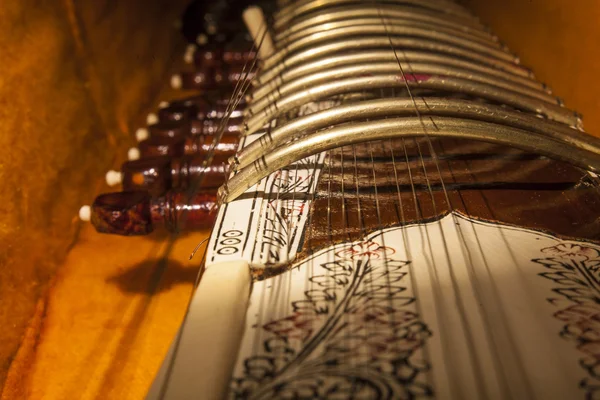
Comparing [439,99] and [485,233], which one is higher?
[439,99]

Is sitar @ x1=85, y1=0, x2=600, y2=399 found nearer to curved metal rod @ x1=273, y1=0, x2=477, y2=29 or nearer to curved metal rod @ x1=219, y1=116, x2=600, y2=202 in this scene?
curved metal rod @ x1=219, y1=116, x2=600, y2=202

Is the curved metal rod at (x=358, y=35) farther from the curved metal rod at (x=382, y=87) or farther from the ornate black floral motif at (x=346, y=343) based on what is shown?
the ornate black floral motif at (x=346, y=343)

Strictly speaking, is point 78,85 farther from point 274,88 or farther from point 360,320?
point 360,320

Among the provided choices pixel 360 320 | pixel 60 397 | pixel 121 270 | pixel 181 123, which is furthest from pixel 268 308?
pixel 181 123

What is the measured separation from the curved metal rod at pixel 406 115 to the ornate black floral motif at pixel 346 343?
430 mm

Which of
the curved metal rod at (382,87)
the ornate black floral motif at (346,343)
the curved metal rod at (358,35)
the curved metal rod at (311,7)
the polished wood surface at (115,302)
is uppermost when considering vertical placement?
the curved metal rod at (311,7)

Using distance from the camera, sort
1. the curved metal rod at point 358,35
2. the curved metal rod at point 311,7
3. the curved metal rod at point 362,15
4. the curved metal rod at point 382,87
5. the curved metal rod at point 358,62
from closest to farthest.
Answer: the curved metal rod at point 382,87 < the curved metal rod at point 358,62 < the curved metal rod at point 358,35 < the curved metal rod at point 362,15 < the curved metal rod at point 311,7

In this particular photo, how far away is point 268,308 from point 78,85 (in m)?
2.31

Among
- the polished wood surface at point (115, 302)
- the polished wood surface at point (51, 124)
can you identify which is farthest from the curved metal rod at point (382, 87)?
the polished wood surface at point (51, 124)

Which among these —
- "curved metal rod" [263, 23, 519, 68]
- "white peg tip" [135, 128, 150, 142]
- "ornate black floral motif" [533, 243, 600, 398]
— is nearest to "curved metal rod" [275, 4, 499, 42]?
"curved metal rod" [263, 23, 519, 68]

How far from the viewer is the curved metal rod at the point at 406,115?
1218 millimetres

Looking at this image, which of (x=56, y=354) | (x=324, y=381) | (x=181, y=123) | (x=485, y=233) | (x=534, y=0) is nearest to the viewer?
(x=324, y=381)

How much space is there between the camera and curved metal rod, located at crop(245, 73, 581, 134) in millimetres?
1519

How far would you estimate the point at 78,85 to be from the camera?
2633mm
